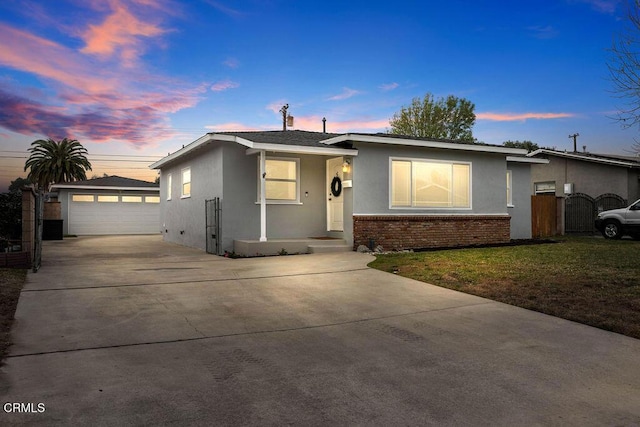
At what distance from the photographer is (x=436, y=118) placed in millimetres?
39000

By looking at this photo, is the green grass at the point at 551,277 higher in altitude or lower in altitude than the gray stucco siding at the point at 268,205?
lower

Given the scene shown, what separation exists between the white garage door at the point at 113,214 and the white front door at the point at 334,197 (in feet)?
51.9

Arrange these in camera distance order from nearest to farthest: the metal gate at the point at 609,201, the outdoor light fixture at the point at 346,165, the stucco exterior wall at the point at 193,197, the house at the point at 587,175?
the outdoor light fixture at the point at 346,165
the stucco exterior wall at the point at 193,197
the metal gate at the point at 609,201
the house at the point at 587,175

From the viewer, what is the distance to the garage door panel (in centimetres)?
2531

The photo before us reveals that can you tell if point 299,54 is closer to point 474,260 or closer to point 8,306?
point 474,260

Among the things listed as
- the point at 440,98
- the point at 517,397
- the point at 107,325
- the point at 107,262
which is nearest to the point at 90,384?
the point at 107,325

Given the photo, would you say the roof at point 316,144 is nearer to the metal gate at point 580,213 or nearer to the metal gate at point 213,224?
the metal gate at point 213,224

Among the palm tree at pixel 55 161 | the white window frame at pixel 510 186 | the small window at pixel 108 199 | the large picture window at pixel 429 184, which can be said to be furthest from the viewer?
the palm tree at pixel 55 161

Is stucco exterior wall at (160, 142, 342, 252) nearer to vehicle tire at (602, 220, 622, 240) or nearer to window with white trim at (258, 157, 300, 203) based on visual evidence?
window with white trim at (258, 157, 300, 203)

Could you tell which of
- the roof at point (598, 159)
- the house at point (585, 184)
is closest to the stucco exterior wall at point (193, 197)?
the house at point (585, 184)

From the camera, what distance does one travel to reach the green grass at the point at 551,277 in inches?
234

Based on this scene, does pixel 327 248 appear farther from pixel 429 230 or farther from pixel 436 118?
pixel 436 118

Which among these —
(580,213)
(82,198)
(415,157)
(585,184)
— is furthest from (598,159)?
(82,198)

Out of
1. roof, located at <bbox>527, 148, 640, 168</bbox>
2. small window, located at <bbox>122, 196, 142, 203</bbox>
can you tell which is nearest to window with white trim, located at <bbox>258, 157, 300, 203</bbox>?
roof, located at <bbox>527, 148, 640, 168</bbox>
